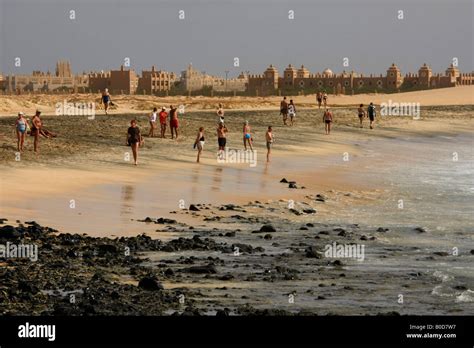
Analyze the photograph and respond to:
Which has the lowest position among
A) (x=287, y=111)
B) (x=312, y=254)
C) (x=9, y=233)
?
(x=312, y=254)

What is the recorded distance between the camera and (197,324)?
9.52 m

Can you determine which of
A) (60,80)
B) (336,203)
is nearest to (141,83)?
(60,80)

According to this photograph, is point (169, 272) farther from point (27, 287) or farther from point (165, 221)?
point (165, 221)

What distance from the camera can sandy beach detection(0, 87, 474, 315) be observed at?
11.8 metres

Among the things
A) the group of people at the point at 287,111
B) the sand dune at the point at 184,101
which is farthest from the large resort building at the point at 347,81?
the group of people at the point at 287,111

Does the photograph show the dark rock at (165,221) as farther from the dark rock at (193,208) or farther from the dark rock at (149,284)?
the dark rock at (149,284)

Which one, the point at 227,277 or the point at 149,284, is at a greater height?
the point at 149,284

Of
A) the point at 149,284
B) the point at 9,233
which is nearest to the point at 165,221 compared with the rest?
the point at 9,233

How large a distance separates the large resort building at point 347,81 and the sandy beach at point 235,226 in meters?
82.1

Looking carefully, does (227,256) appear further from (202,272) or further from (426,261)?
(426,261)

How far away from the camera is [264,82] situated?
4759 inches

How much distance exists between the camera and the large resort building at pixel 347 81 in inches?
4584

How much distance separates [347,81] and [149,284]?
109253mm

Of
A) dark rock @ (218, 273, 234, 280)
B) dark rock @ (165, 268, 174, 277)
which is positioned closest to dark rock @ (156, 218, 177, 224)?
dark rock @ (165, 268, 174, 277)
